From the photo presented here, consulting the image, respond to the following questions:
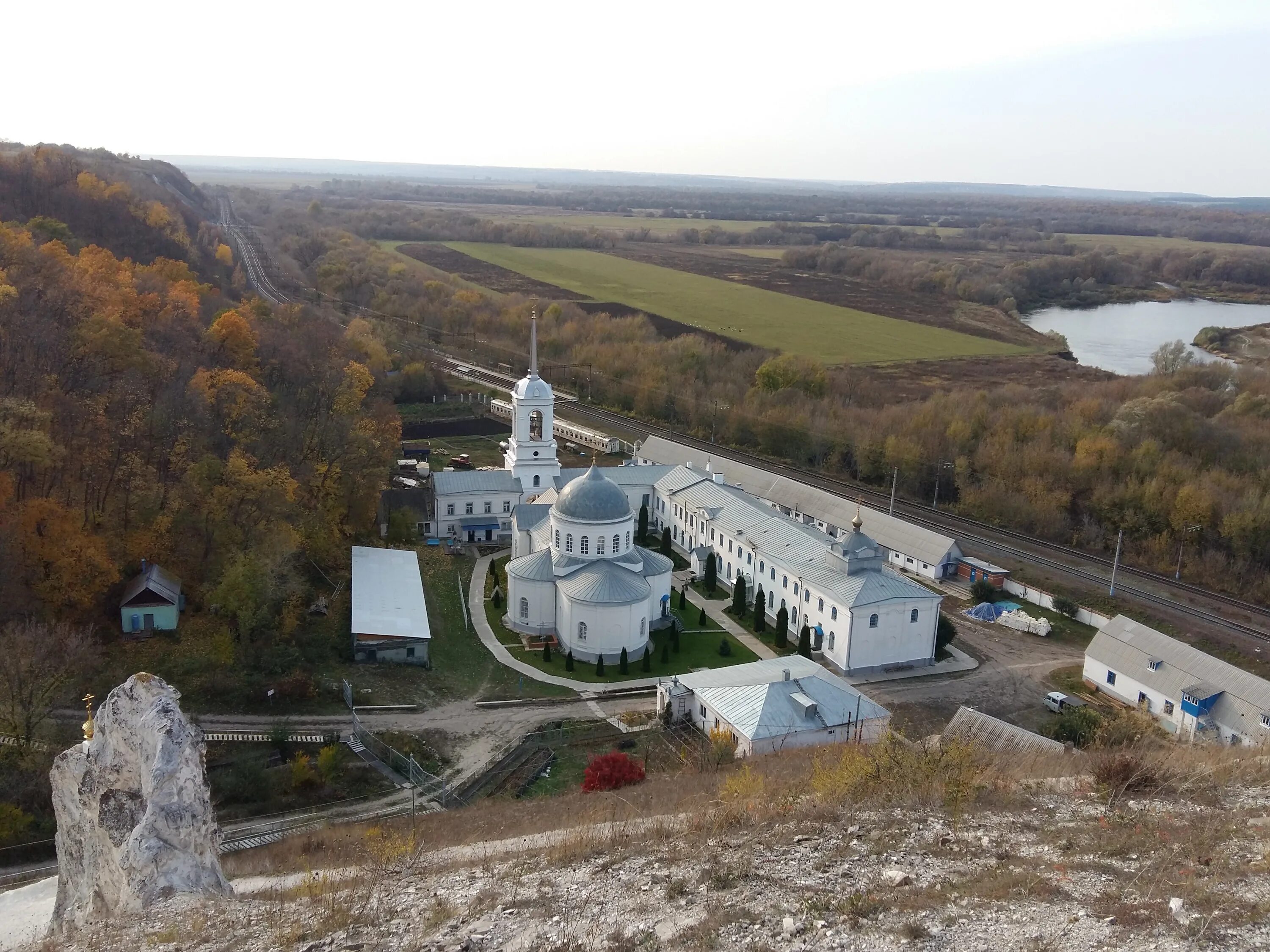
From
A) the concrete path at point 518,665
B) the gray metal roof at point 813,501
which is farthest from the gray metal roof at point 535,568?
the gray metal roof at point 813,501

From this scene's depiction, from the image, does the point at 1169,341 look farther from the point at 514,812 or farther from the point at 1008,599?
the point at 514,812

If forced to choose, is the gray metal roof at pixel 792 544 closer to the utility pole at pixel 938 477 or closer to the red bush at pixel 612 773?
the utility pole at pixel 938 477

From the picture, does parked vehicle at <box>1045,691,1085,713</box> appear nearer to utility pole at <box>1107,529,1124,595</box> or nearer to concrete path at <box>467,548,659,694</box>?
utility pole at <box>1107,529,1124,595</box>

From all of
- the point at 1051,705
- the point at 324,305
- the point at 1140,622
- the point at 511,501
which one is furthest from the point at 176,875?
Answer: the point at 324,305

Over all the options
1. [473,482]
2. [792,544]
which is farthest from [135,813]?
[473,482]

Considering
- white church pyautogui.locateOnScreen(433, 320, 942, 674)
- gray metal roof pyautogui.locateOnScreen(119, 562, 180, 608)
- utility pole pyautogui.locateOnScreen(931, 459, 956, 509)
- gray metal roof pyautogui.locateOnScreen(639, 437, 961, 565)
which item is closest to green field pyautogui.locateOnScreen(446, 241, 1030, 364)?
utility pole pyautogui.locateOnScreen(931, 459, 956, 509)

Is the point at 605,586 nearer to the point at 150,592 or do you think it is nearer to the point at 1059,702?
the point at 150,592
